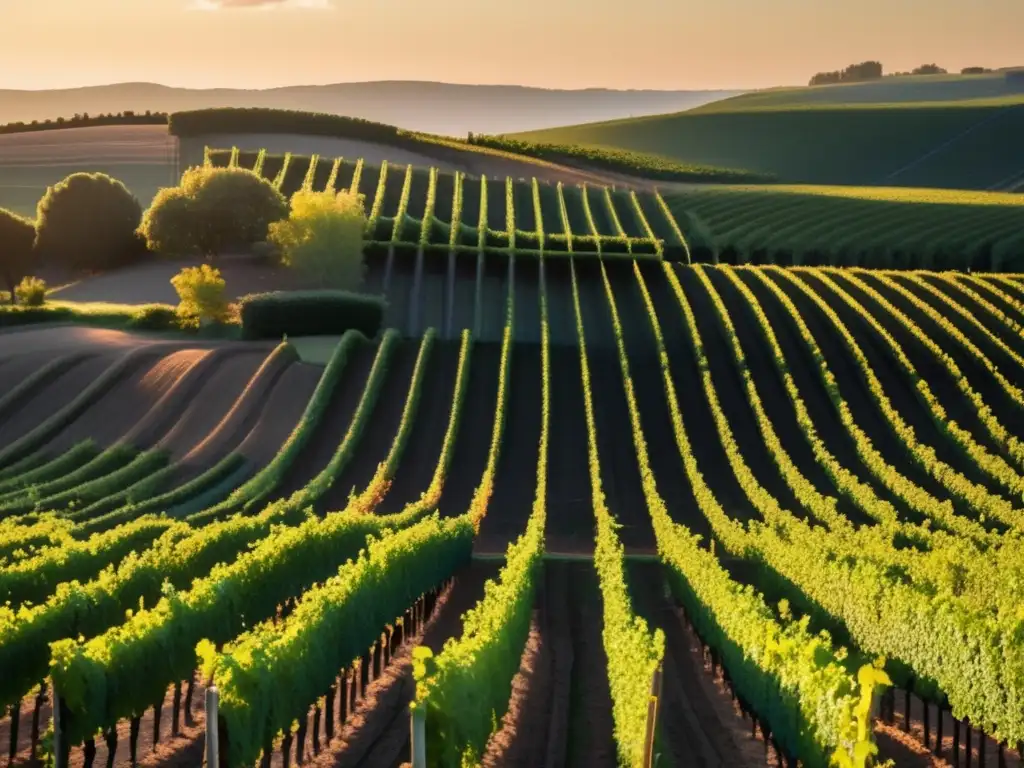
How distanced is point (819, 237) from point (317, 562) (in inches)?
2677

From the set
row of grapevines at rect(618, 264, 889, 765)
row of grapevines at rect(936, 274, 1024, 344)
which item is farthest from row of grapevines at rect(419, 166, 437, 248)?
row of grapevines at rect(618, 264, 889, 765)

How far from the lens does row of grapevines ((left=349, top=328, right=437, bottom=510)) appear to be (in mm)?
48281

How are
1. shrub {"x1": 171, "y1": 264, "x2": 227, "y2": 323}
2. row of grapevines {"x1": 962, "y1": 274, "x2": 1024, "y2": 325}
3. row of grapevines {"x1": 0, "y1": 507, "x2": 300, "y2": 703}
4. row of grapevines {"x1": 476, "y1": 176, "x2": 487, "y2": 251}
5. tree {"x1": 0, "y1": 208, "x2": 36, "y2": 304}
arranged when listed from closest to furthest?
row of grapevines {"x1": 0, "y1": 507, "x2": 300, "y2": 703}
shrub {"x1": 171, "y1": 264, "x2": 227, "y2": 323}
row of grapevines {"x1": 962, "y1": 274, "x2": 1024, "y2": 325}
row of grapevines {"x1": 476, "y1": 176, "x2": 487, "y2": 251}
tree {"x1": 0, "y1": 208, "x2": 36, "y2": 304}

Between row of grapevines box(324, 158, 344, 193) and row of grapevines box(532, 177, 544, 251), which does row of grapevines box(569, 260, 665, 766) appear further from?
row of grapevines box(324, 158, 344, 193)

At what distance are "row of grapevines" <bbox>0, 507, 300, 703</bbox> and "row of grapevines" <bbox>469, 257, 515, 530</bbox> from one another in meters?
12.5

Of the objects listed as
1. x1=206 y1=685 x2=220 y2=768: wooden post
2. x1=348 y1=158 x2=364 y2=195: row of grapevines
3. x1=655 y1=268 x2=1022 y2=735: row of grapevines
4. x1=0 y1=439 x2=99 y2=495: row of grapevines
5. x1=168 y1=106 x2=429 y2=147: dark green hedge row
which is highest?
x1=168 y1=106 x2=429 y2=147: dark green hedge row

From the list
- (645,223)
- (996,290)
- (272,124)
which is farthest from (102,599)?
(272,124)

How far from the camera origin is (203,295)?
69.4 meters

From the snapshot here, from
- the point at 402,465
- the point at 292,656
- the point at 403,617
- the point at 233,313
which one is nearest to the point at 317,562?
the point at 403,617

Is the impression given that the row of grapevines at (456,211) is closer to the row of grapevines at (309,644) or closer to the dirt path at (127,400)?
the dirt path at (127,400)

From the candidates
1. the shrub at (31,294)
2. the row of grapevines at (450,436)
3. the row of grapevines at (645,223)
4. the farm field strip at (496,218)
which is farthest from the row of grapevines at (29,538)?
the row of grapevines at (645,223)

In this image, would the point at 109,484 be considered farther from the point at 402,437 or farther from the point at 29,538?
the point at 29,538

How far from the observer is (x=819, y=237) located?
94250 millimetres

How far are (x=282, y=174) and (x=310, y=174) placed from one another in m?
2.07
